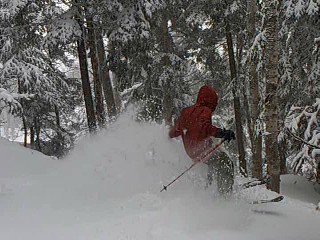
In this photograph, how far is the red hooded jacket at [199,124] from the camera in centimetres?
609

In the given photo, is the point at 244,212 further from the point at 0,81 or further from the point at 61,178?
the point at 0,81

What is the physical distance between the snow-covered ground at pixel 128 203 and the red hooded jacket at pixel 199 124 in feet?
1.97

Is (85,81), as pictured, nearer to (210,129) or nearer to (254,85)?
(254,85)

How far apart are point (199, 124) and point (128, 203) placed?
1724 millimetres

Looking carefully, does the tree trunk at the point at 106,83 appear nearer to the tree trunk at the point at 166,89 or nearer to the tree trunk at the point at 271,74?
the tree trunk at the point at 166,89

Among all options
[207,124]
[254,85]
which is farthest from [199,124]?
[254,85]

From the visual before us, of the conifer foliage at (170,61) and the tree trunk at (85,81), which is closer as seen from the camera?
the conifer foliage at (170,61)

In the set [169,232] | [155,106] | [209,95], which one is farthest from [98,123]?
[169,232]

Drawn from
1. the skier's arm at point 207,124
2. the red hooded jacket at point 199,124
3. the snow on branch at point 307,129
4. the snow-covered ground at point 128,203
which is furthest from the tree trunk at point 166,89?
the skier's arm at point 207,124

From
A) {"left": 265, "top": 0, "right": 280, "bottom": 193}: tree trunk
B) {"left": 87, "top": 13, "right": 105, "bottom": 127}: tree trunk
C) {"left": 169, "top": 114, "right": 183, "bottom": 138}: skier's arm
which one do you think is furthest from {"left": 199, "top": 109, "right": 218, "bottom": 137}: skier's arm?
{"left": 87, "top": 13, "right": 105, "bottom": 127}: tree trunk

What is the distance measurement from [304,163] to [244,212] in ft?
16.0

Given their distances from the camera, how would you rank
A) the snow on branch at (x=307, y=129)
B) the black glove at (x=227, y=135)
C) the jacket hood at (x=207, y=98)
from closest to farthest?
the black glove at (x=227, y=135), the jacket hood at (x=207, y=98), the snow on branch at (x=307, y=129)

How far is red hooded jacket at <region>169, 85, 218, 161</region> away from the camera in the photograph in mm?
6086

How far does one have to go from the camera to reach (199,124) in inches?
240
